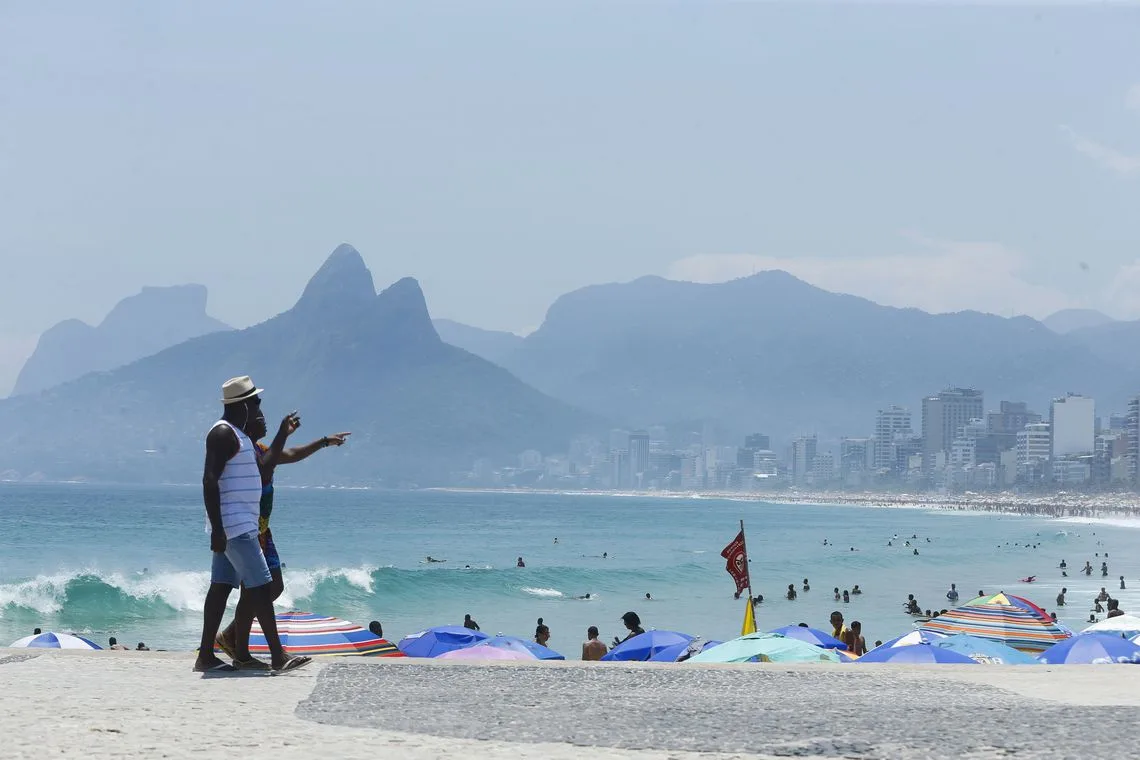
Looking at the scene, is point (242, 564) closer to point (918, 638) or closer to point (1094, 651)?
point (1094, 651)

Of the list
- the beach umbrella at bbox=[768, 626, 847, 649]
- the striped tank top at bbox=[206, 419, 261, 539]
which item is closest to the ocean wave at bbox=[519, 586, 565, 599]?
the beach umbrella at bbox=[768, 626, 847, 649]

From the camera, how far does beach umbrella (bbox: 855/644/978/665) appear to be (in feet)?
43.5

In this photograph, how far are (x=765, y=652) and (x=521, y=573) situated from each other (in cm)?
4764

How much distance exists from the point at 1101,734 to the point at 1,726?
16.5 feet

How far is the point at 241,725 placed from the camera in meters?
6.43

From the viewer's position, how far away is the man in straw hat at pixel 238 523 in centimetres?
800

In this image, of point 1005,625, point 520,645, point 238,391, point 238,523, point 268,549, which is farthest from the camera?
point 1005,625

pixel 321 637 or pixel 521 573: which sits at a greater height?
pixel 321 637

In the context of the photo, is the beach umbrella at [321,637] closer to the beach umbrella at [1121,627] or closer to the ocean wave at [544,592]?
the beach umbrella at [1121,627]

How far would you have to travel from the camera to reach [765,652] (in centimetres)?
1319

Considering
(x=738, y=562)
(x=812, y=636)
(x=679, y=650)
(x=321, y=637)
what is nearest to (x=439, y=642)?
(x=679, y=650)

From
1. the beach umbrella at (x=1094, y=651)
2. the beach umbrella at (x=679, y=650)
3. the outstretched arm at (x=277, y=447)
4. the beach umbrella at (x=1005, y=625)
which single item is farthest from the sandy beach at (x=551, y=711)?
the beach umbrella at (x=1005, y=625)

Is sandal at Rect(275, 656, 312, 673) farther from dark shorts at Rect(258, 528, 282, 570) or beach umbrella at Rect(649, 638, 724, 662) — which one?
beach umbrella at Rect(649, 638, 724, 662)

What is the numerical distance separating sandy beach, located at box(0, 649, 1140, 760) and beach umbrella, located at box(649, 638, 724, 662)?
21.6 ft
